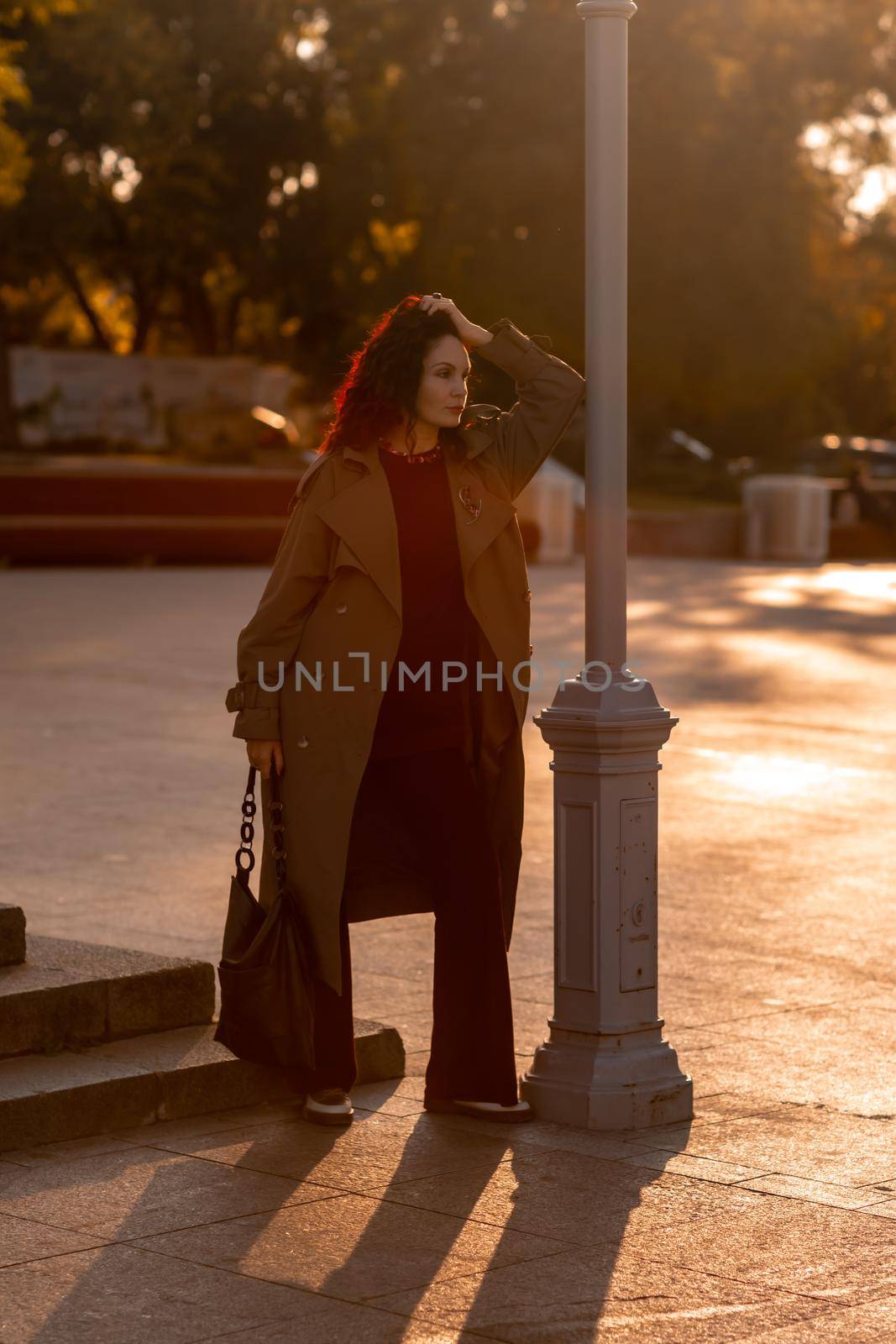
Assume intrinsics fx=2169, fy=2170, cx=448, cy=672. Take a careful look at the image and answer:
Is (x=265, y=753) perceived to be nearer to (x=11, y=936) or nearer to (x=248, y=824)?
(x=248, y=824)

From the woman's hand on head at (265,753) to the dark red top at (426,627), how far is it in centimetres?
22

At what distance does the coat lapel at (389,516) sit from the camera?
4.97 meters

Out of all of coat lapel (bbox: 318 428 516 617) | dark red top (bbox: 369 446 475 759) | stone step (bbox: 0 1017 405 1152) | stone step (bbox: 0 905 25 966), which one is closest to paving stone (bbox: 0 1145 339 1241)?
stone step (bbox: 0 1017 405 1152)

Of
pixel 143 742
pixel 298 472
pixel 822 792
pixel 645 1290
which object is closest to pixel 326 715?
pixel 645 1290

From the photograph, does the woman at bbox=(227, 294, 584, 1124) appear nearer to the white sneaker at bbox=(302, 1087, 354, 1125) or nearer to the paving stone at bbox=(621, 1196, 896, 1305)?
the white sneaker at bbox=(302, 1087, 354, 1125)

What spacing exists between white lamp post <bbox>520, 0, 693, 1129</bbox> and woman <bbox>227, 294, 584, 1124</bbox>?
0.12 metres

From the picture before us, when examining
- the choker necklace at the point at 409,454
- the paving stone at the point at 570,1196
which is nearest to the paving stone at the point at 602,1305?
the paving stone at the point at 570,1196

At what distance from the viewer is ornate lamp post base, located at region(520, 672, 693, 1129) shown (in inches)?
203

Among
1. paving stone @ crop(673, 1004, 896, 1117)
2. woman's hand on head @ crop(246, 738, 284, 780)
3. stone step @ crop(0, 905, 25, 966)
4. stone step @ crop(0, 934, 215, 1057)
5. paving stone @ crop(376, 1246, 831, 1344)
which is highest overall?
woman's hand on head @ crop(246, 738, 284, 780)

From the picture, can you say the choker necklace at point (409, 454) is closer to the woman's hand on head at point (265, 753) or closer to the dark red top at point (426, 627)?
the dark red top at point (426, 627)

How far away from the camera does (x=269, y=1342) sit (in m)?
3.72

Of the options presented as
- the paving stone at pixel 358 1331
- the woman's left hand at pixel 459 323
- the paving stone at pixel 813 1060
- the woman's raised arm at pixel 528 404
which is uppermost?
the woman's left hand at pixel 459 323

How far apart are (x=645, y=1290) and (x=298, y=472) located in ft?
87.2

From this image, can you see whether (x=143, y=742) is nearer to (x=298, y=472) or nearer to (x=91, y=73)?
(x=298, y=472)
